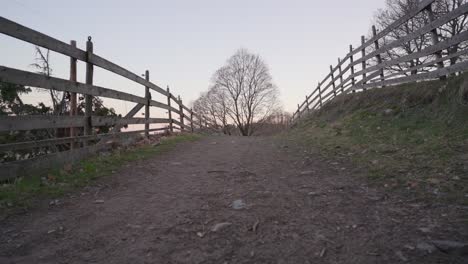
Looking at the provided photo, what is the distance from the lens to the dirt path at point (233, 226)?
210 centimetres

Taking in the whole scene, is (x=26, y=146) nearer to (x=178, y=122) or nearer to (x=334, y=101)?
(x=178, y=122)

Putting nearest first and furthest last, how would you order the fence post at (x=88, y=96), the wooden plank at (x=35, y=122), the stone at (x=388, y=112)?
the wooden plank at (x=35, y=122)
the fence post at (x=88, y=96)
the stone at (x=388, y=112)

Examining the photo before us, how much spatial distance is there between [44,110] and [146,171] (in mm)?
2382

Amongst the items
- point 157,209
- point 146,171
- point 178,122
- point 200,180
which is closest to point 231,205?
point 157,209

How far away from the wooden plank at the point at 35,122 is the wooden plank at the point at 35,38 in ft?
3.64

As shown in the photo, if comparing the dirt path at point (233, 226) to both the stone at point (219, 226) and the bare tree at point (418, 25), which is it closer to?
the stone at point (219, 226)

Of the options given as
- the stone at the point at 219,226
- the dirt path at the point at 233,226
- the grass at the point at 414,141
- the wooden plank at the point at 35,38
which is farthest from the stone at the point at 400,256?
the wooden plank at the point at 35,38

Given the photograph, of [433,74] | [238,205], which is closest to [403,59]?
[433,74]

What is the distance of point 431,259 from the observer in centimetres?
191

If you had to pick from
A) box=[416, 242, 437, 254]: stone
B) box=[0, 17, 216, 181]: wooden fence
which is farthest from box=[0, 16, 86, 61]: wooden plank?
box=[416, 242, 437, 254]: stone

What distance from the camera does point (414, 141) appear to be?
498 cm

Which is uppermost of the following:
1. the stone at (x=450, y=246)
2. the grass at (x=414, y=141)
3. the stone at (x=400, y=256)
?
the grass at (x=414, y=141)

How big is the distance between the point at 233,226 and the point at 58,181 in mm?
2813

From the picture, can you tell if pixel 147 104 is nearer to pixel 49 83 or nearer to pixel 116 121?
pixel 116 121
